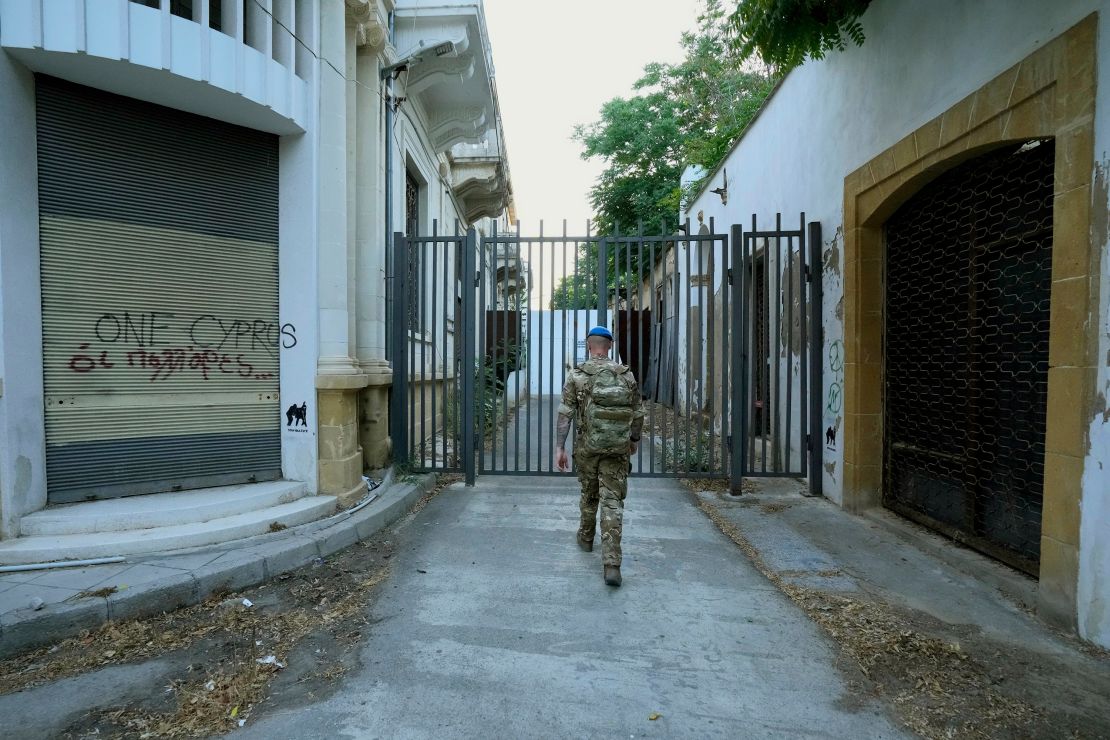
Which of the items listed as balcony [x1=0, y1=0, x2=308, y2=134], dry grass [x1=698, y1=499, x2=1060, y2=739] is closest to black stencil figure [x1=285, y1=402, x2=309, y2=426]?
balcony [x1=0, y1=0, x2=308, y2=134]

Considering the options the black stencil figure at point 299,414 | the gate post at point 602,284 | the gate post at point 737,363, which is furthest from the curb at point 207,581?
the gate post at point 737,363

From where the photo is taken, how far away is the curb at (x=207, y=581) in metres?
2.96

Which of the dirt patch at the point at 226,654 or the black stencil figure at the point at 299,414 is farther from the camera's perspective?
the black stencil figure at the point at 299,414

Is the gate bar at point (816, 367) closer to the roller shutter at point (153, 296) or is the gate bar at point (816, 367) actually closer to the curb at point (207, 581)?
the curb at point (207, 581)

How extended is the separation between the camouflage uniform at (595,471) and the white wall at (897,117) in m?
2.59

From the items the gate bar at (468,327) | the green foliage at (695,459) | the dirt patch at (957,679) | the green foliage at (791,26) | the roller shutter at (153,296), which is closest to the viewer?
the dirt patch at (957,679)

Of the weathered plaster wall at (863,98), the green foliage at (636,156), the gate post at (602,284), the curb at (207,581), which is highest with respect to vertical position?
the green foliage at (636,156)

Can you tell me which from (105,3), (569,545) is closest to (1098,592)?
(569,545)

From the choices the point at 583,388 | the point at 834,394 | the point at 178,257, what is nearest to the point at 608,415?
the point at 583,388

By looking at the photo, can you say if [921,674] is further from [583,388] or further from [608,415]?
[583,388]

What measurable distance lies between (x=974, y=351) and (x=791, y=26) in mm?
3002

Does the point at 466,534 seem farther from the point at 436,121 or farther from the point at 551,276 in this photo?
the point at 436,121

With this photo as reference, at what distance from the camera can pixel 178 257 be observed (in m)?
4.78

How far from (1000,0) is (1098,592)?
3.63 meters
